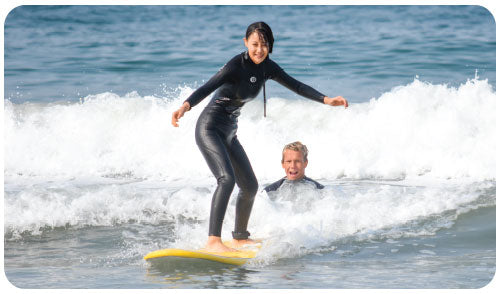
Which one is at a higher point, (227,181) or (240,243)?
(227,181)

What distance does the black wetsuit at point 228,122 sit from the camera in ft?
17.1

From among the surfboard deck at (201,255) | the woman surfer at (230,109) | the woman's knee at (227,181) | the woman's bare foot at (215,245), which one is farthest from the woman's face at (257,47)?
the surfboard deck at (201,255)

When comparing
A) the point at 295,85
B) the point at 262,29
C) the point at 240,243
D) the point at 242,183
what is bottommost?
the point at 240,243

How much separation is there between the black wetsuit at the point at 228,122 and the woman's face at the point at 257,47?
0.22 ft

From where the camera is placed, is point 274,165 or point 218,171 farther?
point 274,165

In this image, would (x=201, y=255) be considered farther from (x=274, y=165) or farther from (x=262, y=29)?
(x=274, y=165)

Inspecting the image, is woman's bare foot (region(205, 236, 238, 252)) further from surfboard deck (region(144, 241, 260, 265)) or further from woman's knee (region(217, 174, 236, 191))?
woman's knee (region(217, 174, 236, 191))

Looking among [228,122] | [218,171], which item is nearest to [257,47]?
[228,122]

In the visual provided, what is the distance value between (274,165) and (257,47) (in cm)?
483

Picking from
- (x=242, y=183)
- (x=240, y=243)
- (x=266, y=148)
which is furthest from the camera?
(x=266, y=148)

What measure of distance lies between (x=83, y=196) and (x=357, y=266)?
11.3ft

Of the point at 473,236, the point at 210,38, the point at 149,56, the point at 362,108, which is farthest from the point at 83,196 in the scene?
the point at 210,38

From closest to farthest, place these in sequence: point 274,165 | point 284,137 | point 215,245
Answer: point 215,245 < point 274,165 < point 284,137

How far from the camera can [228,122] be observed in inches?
214
